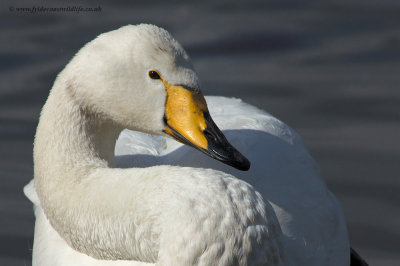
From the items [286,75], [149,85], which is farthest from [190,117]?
[286,75]

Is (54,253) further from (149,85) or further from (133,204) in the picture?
(149,85)

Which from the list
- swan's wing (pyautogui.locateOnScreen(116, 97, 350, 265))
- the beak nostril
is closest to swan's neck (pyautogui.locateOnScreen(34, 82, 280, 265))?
the beak nostril

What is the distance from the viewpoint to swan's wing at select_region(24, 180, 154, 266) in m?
4.48

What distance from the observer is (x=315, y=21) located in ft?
28.7

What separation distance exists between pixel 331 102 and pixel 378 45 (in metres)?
1.17

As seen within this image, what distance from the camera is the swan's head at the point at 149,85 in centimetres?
415

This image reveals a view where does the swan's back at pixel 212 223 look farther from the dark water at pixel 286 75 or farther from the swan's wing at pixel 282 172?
the dark water at pixel 286 75

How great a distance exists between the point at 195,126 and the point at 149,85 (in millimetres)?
290

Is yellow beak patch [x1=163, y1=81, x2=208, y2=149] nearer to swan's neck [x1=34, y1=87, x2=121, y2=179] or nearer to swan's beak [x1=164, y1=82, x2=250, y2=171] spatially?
swan's beak [x1=164, y1=82, x2=250, y2=171]

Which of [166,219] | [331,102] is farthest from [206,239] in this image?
[331,102]

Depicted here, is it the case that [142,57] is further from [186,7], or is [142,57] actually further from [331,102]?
[186,7]

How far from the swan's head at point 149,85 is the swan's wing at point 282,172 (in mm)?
504

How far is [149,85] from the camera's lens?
4.23 m

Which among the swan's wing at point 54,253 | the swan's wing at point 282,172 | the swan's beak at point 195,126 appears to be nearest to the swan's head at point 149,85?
the swan's beak at point 195,126
